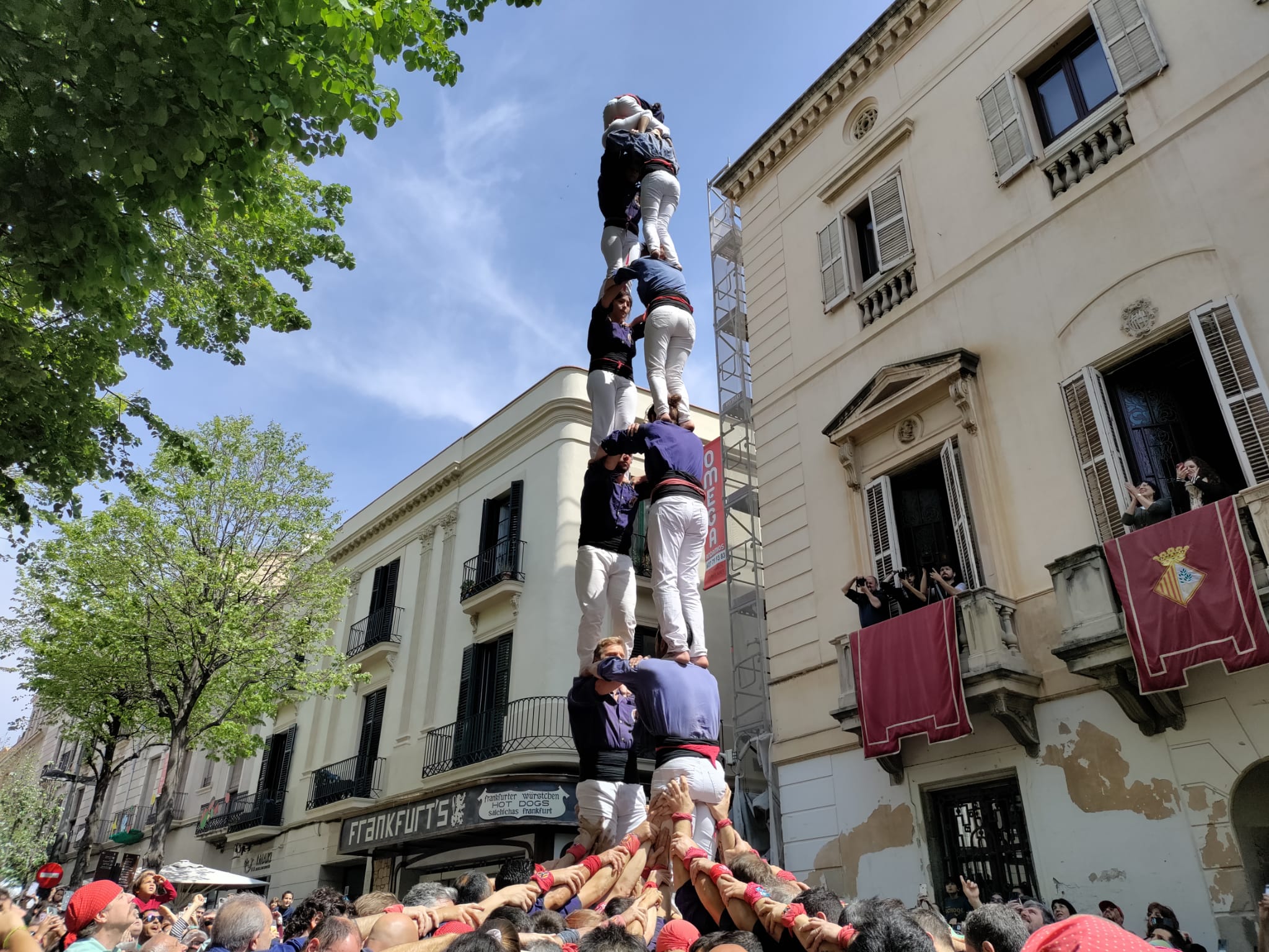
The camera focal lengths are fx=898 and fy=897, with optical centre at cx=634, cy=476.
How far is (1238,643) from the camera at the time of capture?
7.93 m

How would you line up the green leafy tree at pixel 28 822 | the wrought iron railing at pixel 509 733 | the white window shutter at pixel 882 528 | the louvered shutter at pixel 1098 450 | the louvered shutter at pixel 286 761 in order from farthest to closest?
the green leafy tree at pixel 28 822 < the louvered shutter at pixel 286 761 < the wrought iron railing at pixel 509 733 < the white window shutter at pixel 882 528 < the louvered shutter at pixel 1098 450

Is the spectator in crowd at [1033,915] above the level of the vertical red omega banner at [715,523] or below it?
below

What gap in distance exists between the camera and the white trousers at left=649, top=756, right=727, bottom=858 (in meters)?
5.30

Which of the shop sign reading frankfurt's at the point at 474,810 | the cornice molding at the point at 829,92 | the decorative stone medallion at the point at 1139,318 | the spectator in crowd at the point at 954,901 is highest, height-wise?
the cornice molding at the point at 829,92


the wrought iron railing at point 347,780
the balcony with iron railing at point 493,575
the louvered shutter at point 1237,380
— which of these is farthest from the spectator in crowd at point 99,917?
the wrought iron railing at point 347,780

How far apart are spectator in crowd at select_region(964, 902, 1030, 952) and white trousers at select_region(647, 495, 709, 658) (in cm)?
306

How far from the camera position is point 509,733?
57.4 feet

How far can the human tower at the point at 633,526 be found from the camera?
18.7 feet

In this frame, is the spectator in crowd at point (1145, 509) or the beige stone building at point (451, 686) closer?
the spectator in crowd at point (1145, 509)

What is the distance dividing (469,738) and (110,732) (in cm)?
892

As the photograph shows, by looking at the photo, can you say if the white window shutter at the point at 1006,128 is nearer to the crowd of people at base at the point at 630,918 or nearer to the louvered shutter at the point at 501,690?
the crowd of people at base at the point at 630,918

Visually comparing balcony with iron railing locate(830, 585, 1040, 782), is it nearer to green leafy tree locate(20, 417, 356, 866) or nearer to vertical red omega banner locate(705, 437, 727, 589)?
vertical red omega banner locate(705, 437, 727, 589)

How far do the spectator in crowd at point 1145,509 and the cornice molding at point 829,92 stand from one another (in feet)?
29.2

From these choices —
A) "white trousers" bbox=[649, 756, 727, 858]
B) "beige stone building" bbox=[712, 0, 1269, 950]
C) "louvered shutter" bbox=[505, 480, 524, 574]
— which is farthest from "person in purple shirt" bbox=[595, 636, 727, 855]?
"louvered shutter" bbox=[505, 480, 524, 574]
